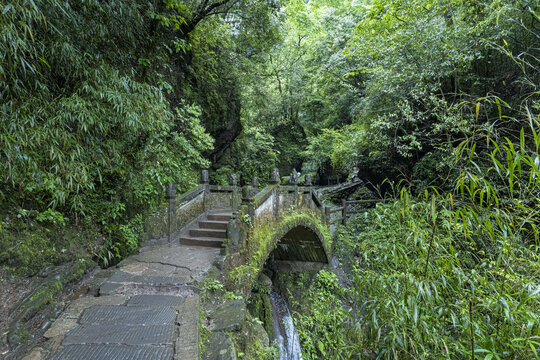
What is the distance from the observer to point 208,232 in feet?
20.0

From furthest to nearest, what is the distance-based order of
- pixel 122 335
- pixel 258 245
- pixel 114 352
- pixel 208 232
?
pixel 208 232
pixel 258 245
pixel 122 335
pixel 114 352

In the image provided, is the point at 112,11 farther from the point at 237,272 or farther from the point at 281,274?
the point at 281,274

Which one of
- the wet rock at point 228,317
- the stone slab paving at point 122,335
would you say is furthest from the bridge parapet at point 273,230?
the stone slab paving at point 122,335

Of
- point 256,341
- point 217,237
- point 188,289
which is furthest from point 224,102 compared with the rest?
point 256,341

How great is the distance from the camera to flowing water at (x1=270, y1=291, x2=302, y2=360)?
6.65m

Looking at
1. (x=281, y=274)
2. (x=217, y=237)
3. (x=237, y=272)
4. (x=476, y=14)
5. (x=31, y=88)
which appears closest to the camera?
(x=31, y=88)

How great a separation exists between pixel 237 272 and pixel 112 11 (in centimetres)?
457

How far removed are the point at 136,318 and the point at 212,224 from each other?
11.5 feet

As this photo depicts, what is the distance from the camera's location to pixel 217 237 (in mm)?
6027

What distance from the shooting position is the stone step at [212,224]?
6.39 metres

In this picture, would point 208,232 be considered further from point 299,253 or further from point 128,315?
point 299,253

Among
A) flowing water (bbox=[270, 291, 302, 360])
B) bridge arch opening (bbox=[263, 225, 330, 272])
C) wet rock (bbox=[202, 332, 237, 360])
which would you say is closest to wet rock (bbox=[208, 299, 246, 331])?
wet rock (bbox=[202, 332, 237, 360])

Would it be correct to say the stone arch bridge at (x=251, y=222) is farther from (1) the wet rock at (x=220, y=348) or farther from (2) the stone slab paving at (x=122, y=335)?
(2) the stone slab paving at (x=122, y=335)

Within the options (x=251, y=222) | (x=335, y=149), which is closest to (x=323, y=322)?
(x=251, y=222)
